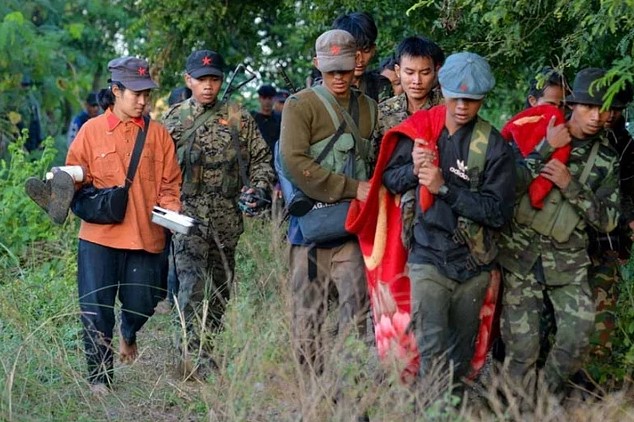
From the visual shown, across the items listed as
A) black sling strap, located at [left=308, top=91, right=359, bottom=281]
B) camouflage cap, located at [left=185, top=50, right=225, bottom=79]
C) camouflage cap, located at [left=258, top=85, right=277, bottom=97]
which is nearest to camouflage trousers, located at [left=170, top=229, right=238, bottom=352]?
camouflage cap, located at [left=185, top=50, right=225, bottom=79]

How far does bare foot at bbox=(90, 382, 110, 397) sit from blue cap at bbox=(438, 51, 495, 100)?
8.65 ft

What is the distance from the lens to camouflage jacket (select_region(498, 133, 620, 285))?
718 centimetres

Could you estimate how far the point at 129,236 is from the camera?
27.0 ft

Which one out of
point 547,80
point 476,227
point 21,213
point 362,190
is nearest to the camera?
point 476,227

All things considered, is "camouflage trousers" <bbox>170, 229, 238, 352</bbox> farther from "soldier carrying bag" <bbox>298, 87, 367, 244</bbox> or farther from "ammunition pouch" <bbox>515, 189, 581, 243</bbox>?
"ammunition pouch" <bbox>515, 189, 581, 243</bbox>

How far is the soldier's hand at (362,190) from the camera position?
295 inches

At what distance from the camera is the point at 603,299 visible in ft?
25.4

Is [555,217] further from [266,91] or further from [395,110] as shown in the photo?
[266,91]

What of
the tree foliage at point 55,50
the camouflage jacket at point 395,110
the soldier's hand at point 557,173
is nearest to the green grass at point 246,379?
the camouflage jacket at point 395,110

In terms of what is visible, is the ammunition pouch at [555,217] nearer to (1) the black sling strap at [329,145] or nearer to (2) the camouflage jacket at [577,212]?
(2) the camouflage jacket at [577,212]

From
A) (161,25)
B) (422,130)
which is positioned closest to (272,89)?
(161,25)

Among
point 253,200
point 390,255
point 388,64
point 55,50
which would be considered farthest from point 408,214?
point 55,50

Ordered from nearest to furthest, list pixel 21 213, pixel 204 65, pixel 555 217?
pixel 555 217
pixel 204 65
pixel 21 213

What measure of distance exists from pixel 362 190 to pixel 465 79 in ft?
3.13
